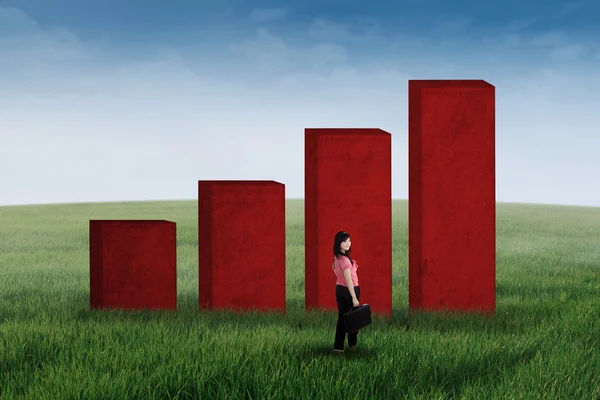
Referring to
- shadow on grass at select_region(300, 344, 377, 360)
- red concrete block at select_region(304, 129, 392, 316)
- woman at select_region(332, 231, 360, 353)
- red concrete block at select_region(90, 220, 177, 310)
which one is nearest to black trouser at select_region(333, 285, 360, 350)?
woman at select_region(332, 231, 360, 353)

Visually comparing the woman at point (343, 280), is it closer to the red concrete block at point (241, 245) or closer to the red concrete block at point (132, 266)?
the red concrete block at point (241, 245)

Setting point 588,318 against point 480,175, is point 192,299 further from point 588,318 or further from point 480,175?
point 588,318

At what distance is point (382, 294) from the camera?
8.51 metres

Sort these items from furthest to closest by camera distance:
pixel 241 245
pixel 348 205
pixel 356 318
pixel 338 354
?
pixel 241 245 → pixel 348 205 → pixel 338 354 → pixel 356 318

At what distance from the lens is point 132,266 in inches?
349

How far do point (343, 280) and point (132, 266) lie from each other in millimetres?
3829

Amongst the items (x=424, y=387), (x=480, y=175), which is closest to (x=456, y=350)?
(x=424, y=387)

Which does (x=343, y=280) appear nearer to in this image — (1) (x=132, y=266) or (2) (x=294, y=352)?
(2) (x=294, y=352)

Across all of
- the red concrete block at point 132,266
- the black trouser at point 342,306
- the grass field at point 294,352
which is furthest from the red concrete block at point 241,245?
the black trouser at point 342,306

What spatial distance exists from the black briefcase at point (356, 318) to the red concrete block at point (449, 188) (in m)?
2.56

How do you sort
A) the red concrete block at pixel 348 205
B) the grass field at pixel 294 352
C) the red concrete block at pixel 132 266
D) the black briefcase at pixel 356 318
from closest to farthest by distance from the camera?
the grass field at pixel 294 352
the black briefcase at pixel 356 318
the red concrete block at pixel 348 205
the red concrete block at pixel 132 266

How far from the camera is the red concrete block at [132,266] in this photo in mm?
8836

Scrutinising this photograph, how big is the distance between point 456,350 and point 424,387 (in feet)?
3.31

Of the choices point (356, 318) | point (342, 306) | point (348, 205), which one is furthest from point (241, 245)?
point (356, 318)
